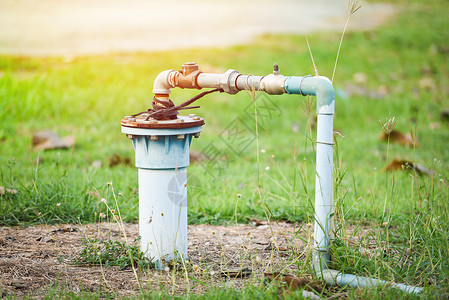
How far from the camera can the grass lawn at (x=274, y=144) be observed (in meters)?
2.59

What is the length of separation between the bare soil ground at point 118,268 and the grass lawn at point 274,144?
0.16 m

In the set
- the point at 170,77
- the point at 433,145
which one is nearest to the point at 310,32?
the point at 433,145

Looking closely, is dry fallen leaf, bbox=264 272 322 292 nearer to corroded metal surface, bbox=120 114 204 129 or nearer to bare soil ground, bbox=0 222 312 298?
bare soil ground, bbox=0 222 312 298

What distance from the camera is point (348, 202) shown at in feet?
11.1

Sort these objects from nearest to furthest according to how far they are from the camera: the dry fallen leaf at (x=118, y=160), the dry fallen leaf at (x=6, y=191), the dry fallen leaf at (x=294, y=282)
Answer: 1. the dry fallen leaf at (x=294, y=282)
2. the dry fallen leaf at (x=6, y=191)
3. the dry fallen leaf at (x=118, y=160)

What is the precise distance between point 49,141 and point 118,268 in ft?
9.14

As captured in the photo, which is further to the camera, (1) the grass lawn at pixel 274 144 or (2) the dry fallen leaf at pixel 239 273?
(1) the grass lawn at pixel 274 144

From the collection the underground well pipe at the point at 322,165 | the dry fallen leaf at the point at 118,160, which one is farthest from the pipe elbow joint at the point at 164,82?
the dry fallen leaf at the point at 118,160

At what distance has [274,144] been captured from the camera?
5480mm

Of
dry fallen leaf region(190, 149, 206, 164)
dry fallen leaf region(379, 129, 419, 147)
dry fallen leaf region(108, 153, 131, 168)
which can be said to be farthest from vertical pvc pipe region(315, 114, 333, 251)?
dry fallen leaf region(379, 129, 419, 147)

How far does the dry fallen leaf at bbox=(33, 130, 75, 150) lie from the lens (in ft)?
16.0

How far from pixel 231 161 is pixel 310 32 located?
6.98 meters

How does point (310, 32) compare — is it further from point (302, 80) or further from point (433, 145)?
point (302, 80)

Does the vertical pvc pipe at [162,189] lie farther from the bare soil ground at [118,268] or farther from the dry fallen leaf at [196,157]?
the dry fallen leaf at [196,157]
